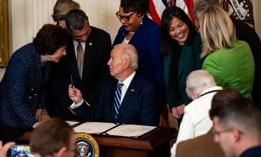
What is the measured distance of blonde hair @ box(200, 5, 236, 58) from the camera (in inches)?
172

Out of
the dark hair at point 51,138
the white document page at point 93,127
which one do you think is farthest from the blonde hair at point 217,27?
the dark hair at point 51,138

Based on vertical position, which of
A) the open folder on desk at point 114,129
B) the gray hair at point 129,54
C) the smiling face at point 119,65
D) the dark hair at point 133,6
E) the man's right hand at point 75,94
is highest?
the dark hair at point 133,6

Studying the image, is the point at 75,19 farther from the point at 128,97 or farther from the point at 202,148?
the point at 202,148

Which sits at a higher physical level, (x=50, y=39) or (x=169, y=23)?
(x=169, y=23)

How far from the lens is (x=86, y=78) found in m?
5.16

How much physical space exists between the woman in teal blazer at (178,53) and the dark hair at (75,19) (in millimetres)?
659

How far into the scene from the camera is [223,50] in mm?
4355

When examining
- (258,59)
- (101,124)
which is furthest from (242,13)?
(101,124)

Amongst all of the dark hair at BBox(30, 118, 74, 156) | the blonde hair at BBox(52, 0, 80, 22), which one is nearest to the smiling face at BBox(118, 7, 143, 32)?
the blonde hair at BBox(52, 0, 80, 22)

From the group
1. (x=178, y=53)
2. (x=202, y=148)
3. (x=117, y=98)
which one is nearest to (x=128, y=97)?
(x=117, y=98)

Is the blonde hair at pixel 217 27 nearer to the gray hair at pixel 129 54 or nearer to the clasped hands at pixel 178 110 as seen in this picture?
the gray hair at pixel 129 54

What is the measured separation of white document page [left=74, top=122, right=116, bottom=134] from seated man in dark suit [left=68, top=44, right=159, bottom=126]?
18 centimetres

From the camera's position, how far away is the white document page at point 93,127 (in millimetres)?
4273

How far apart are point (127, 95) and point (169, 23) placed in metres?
0.70
